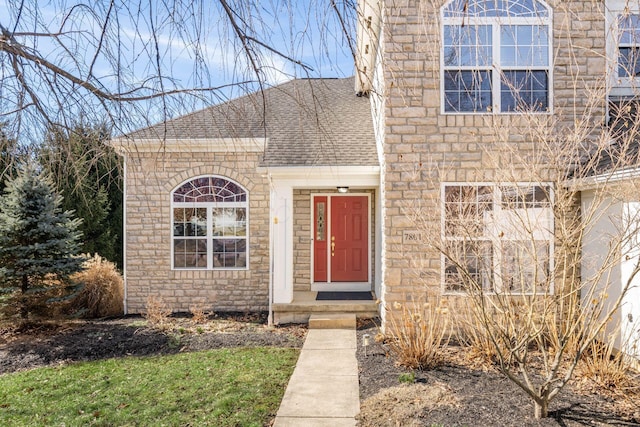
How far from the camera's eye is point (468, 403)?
15.7 feet

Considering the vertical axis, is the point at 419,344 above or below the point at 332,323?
above

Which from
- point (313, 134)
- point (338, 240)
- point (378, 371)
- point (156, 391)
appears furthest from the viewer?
point (338, 240)

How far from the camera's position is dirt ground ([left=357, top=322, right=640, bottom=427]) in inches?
172

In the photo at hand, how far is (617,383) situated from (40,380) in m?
7.30

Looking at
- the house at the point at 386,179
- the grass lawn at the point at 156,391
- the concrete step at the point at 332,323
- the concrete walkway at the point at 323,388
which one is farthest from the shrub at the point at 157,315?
the concrete walkway at the point at 323,388

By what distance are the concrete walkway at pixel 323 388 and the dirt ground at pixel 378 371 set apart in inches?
6.6

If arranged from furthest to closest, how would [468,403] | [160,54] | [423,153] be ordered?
[423,153] → [468,403] → [160,54]

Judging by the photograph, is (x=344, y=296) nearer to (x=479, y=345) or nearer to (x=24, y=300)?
(x=479, y=345)

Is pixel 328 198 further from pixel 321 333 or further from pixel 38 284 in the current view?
pixel 38 284

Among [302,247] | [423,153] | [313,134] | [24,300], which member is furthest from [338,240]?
[24,300]

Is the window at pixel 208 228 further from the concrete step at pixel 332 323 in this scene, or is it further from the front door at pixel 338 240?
the concrete step at pixel 332 323

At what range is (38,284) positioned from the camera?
29.8ft

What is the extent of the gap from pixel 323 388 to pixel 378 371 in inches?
33.8

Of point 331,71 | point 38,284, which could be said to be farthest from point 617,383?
point 38,284
